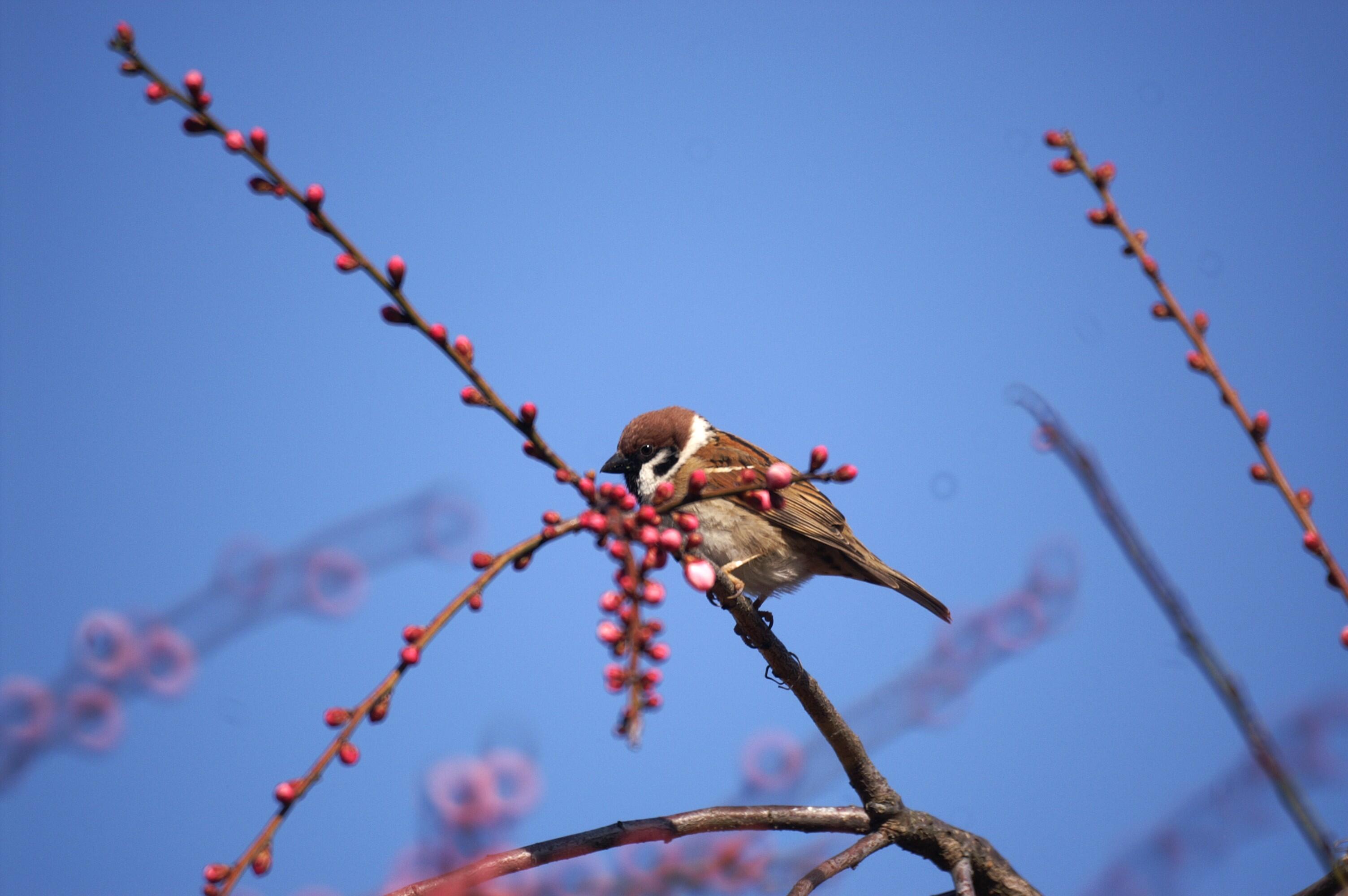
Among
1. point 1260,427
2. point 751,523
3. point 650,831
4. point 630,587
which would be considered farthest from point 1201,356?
point 751,523

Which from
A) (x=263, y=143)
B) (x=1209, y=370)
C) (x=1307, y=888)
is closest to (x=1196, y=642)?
(x=1209, y=370)

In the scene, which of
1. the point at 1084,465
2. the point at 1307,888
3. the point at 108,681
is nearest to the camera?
the point at 1084,465

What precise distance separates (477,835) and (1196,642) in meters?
1.40

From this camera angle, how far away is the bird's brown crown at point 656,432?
3.86 metres

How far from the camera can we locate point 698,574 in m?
1.36

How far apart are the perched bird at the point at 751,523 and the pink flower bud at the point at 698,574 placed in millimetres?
1899

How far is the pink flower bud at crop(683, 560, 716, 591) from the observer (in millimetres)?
1329

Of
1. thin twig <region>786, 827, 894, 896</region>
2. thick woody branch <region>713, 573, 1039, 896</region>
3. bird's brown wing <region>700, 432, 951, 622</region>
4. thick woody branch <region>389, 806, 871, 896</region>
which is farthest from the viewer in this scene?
bird's brown wing <region>700, 432, 951, 622</region>

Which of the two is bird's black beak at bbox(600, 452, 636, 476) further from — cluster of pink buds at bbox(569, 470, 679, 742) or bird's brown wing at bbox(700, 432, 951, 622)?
cluster of pink buds at bbox(569, 470, 679, 742)

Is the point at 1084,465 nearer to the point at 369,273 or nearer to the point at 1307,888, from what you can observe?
the point at 369,273

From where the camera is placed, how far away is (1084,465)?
964 mm

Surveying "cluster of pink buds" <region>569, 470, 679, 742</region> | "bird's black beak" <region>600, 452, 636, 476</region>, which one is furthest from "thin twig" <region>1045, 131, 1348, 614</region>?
"bird's black beak" <region>600, 452, 636, 476</region>

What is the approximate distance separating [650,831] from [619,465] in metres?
1.94

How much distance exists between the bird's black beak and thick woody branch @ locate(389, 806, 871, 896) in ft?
5.79
